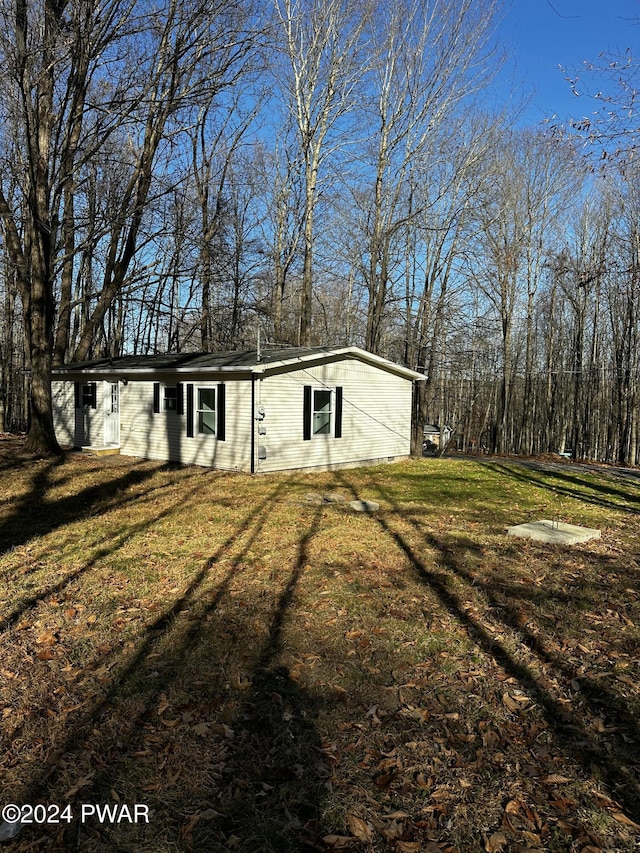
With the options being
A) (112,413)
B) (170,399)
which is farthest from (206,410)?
(112,413)

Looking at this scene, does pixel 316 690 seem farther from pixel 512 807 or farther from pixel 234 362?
pixel 234 362

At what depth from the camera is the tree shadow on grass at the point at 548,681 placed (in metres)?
2.85

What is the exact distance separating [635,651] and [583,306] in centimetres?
2473

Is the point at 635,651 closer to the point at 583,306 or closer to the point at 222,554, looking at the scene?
the point at 222,554

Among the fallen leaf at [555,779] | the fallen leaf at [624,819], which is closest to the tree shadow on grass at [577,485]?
the fallen leaf at [555,779]

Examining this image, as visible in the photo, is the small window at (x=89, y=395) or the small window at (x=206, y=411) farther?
the small window at (x=89, y=395)

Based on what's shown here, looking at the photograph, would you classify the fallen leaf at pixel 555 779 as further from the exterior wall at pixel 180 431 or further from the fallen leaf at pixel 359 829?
the exterior wall at pixel 180 431

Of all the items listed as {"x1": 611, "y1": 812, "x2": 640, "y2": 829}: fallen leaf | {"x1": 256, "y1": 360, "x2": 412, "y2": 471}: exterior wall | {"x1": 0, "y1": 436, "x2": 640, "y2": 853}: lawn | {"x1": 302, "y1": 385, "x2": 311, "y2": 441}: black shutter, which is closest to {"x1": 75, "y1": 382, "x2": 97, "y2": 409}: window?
{"x1": 256, "y1": 360, "x2": 412, "y2": 471}: exterior wall

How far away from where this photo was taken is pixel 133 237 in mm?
15508

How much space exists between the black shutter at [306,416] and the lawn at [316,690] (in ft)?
20.8

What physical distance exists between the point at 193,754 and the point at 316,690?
2.95 feet

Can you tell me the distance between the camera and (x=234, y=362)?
13.2m

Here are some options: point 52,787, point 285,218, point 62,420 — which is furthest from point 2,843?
point 285,218

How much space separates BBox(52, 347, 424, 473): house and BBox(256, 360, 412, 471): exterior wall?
3cm
